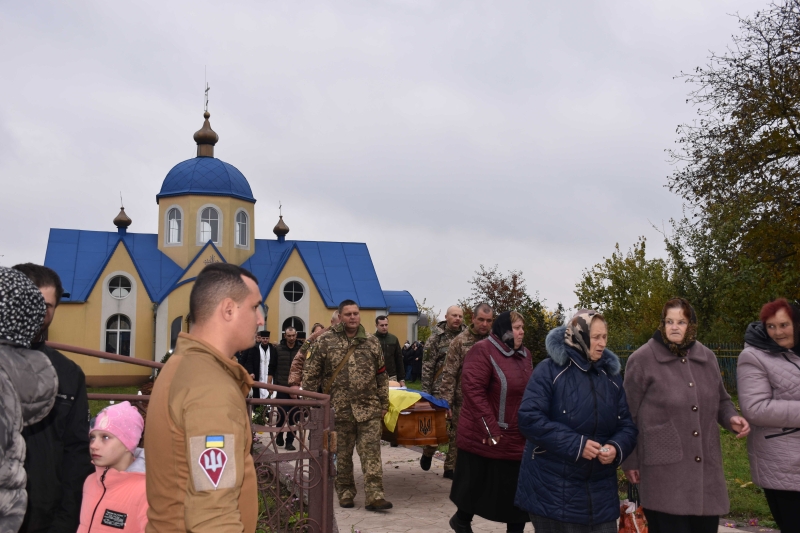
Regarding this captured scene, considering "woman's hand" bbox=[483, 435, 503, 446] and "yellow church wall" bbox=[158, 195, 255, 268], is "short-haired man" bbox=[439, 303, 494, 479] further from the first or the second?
"yellow church wall" bbox=[158, 195, 255, 268]

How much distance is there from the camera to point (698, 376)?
5473 mm

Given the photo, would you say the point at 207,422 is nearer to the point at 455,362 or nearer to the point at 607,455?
the point at 607,455

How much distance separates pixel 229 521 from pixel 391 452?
11088mm

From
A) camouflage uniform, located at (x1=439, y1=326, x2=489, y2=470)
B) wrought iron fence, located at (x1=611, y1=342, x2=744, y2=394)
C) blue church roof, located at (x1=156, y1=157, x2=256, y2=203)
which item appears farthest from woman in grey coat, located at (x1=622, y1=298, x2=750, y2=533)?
blue church roof, located at (x1=156, y1=157, x2=256, y2=203)

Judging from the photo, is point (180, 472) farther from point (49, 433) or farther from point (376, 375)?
point (376, 375)

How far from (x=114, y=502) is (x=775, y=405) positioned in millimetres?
4166

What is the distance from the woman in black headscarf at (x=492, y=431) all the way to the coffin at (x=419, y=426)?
2.29 metres

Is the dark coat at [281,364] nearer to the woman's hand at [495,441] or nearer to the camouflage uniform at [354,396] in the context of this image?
the camouflage uniform at [354,396]

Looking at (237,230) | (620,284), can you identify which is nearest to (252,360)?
(237,230)

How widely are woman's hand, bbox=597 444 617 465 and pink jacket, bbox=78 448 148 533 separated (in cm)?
266

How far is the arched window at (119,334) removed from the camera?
34.9 m

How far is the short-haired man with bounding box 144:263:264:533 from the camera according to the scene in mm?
2506

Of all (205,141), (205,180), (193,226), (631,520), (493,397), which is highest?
(205,141)

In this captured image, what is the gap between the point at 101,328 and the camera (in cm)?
3469
